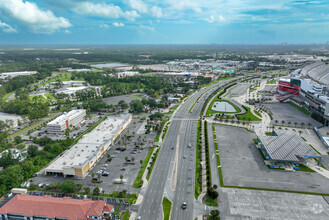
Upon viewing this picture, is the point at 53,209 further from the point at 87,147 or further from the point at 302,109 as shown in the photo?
the point at 302,109

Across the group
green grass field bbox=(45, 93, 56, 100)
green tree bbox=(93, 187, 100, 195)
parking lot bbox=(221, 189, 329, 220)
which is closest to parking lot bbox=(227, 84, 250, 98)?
parking lot bbox=(221, 189, 329, 220)

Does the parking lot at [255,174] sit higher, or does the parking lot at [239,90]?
the parking lot at [239,90]

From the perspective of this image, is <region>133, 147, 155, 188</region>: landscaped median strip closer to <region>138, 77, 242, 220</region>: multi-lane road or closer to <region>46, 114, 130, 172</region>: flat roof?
<region>138, 77, 242, 220</region>: multi-lane road

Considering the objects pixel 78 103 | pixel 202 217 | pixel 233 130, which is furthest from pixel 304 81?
pixel 78 103

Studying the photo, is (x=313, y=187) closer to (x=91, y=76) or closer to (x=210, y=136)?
(x=210, y=136)

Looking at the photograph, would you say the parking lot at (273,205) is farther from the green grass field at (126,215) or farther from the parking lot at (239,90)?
the parking lot at (239,90)

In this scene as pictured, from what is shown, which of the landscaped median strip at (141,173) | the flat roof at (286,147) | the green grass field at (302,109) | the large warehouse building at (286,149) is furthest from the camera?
the green grass field at (302,109)

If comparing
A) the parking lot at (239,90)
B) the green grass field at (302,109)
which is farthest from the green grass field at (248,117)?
the parking lot at (239,90)

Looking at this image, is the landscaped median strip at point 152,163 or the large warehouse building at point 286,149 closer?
the landscaped median strip at point 152,163
